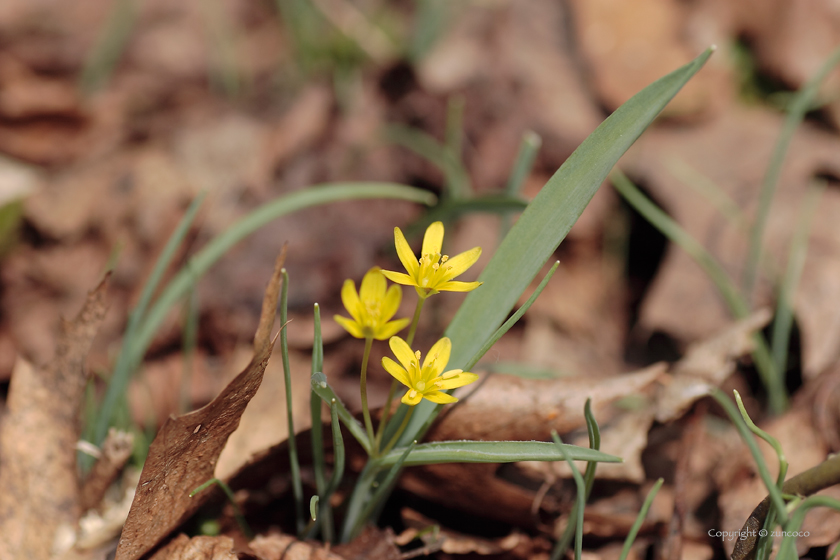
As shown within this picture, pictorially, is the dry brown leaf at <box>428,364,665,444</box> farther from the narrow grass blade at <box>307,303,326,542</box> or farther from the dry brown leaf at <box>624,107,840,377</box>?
the dry brown leaf at <box>624,107,840,377</box>

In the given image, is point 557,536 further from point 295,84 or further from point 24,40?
point 24,40

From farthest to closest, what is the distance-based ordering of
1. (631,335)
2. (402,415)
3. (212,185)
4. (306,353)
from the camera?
(212,185), (631,335), (306,353), (402,415)

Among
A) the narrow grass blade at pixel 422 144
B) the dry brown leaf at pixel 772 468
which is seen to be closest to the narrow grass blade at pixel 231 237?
the narrow grass blade at pixel 422 144

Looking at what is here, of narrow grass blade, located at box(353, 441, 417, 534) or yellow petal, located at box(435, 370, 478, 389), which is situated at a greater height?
yellow petal, located at box(435, 370, 478, 389)

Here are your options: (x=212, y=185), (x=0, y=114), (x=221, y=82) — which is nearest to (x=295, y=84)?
(x=221, y=82)

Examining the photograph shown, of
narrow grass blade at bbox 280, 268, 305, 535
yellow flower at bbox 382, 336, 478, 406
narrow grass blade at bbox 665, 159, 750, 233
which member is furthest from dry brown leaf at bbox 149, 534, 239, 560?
narrow grass blade at bbox 665, 159, 750, 233

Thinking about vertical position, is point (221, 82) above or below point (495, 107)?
below

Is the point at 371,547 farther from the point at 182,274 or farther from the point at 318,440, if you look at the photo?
the point at 182,274

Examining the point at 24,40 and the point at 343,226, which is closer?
the point at 343,226

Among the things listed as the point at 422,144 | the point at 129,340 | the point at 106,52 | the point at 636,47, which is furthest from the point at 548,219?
the point at 106,52
